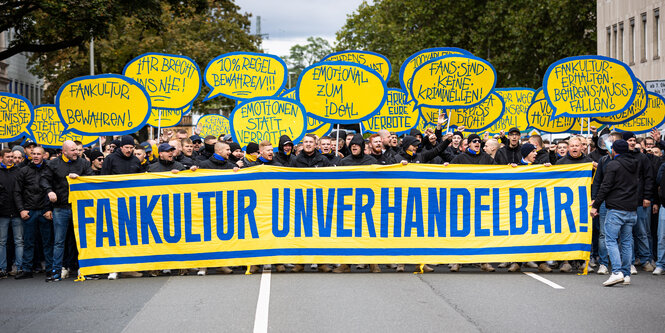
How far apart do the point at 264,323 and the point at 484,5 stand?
40.5 metres

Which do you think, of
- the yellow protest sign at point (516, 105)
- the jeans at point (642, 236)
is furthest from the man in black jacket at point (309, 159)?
the yellow protest sign at point (516, 105)

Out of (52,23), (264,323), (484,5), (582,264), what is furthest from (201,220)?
(484,5)

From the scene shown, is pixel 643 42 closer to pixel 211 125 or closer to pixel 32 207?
pixel 211 125

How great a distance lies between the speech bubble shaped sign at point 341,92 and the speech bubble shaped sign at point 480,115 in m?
4.57

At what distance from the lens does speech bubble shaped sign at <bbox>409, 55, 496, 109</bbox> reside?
50.0ft

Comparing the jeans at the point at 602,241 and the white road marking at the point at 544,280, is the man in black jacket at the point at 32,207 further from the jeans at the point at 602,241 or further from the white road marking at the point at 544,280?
the jeans at the point at 602,241

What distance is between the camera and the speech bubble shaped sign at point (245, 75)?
666 inches

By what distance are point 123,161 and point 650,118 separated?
11654 mm

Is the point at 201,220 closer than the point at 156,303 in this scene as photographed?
No

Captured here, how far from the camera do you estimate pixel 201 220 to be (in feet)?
39.6

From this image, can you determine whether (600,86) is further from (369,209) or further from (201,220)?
(201,220)

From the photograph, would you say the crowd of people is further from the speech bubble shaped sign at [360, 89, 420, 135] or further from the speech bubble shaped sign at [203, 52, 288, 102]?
the speech bubble shaped sign at [360, 89, 420, 135]

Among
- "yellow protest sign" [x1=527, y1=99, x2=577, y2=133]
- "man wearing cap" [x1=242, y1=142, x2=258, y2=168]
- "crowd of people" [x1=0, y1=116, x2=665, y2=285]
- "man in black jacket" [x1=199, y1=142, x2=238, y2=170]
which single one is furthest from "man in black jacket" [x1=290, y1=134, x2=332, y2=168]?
"yellow protest sign" [x1=527, y1=99, x2=577, y2=133]

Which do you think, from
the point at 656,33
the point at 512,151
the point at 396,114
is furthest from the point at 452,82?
the point at 656,33
